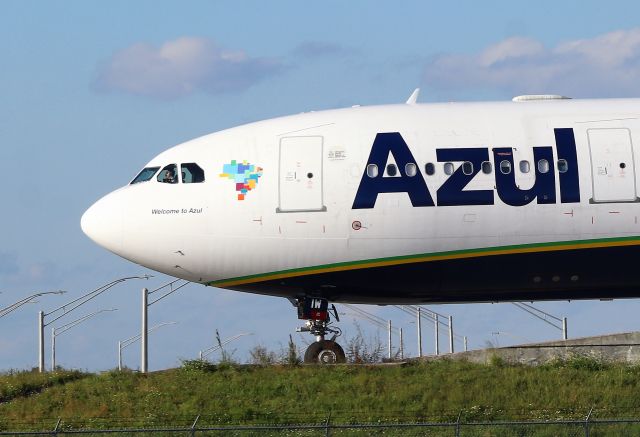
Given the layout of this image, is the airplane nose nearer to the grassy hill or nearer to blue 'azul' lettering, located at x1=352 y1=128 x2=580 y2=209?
the grassy hill

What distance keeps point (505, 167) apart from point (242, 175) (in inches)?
246

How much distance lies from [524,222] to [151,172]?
9249 mm

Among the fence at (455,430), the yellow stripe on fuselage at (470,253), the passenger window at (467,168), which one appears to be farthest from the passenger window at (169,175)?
the fence at (455,430)

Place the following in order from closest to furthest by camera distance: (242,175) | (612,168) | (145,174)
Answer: (612,168) → (242,175) → (145,174)

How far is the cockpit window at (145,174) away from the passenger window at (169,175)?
295 mm

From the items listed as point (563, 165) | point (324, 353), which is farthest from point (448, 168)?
point (324, 353)

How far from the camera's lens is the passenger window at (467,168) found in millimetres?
31375

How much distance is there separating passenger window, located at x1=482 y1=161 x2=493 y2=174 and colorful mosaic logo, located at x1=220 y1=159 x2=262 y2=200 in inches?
209

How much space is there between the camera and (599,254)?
103 ft

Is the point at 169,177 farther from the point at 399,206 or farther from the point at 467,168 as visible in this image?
the point at 467,168

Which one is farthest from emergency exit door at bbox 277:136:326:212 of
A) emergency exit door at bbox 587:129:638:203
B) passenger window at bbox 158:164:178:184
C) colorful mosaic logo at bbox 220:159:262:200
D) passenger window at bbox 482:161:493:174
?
emergency exit door at bbox 587:129:638:203

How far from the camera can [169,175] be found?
32.8 meters

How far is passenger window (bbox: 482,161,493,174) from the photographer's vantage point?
31391 millimetres

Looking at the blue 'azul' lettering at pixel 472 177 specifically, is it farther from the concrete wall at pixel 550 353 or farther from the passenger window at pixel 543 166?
the concrete wall at pixel 550 353
